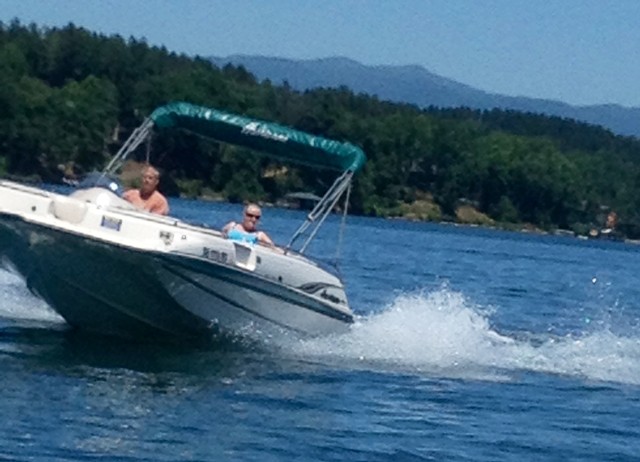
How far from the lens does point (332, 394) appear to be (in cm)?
1695

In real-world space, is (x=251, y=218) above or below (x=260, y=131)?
below

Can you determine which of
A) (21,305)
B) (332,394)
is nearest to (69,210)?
(332,394)

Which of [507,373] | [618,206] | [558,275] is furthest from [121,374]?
[618,206]

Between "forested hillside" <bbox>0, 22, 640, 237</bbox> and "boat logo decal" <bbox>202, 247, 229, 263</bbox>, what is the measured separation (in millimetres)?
42393

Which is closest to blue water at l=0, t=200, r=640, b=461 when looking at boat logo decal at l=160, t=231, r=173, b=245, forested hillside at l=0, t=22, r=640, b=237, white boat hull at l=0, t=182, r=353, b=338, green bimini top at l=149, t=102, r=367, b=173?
white boat hull at l=0, t=182, r=353, b=338

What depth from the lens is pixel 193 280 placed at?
18.1 meters

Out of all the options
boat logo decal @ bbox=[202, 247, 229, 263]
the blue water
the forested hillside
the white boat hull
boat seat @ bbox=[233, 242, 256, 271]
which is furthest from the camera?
the forested hillside

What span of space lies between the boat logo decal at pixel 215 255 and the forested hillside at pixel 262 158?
1669 inches

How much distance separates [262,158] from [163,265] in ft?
207

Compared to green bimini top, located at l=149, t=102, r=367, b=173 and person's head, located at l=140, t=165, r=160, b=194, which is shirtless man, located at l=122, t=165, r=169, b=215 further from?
green bimini top, located at l=149, t=102, r=367, b=173

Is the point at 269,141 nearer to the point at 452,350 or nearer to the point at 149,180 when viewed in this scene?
the point at 149,180

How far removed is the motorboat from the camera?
1780cm

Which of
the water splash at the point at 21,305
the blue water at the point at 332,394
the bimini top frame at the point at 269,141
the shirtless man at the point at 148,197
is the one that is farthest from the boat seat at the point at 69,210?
the water splash at the point at 21,305

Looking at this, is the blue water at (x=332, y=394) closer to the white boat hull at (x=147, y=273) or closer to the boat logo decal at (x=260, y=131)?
the white boat hull at (x=147, y=273)
